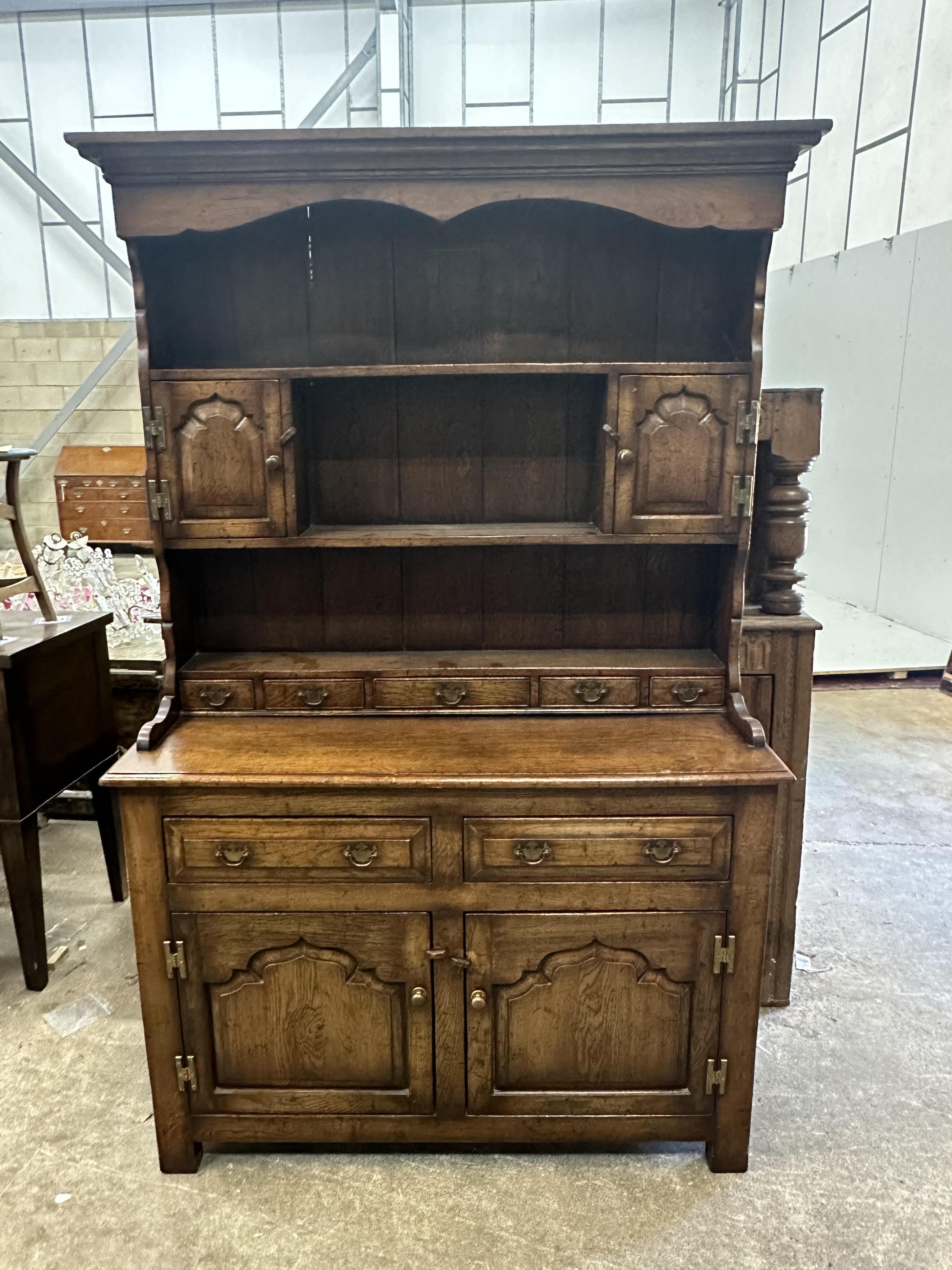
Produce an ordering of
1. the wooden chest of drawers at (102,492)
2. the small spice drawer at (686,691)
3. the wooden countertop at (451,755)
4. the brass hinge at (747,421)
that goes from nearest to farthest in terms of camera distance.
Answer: the wooden countertop at (451,755)
the brass hinge at (747,421)
the small spice drawer at (686,691)
the wooden chest of drawers at (102,492)

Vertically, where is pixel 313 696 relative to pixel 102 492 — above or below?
below

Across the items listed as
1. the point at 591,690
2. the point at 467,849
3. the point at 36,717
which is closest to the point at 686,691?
the point at 591,690

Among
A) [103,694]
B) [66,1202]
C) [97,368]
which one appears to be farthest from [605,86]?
[66,1202]

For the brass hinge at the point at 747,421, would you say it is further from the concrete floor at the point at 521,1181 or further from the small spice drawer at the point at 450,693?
the concrete floor at the point at 521,1181

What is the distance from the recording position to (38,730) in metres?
2.26

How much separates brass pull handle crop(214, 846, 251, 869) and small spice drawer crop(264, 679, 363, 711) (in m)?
0.36

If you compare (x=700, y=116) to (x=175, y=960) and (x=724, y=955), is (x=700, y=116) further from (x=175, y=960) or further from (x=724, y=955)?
(x=175, y=960)

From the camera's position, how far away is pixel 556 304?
1.84 m

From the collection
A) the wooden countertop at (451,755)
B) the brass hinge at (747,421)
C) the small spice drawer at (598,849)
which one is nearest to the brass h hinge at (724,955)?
the small spice drawer at (598,849)

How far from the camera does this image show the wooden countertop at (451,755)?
1544mm

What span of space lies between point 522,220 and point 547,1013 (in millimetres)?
1599

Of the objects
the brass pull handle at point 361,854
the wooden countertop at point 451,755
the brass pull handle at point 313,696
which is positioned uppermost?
the brass pull handle at point 313,696

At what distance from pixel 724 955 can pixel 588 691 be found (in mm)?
576

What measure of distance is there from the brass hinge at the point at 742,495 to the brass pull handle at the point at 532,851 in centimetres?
74
